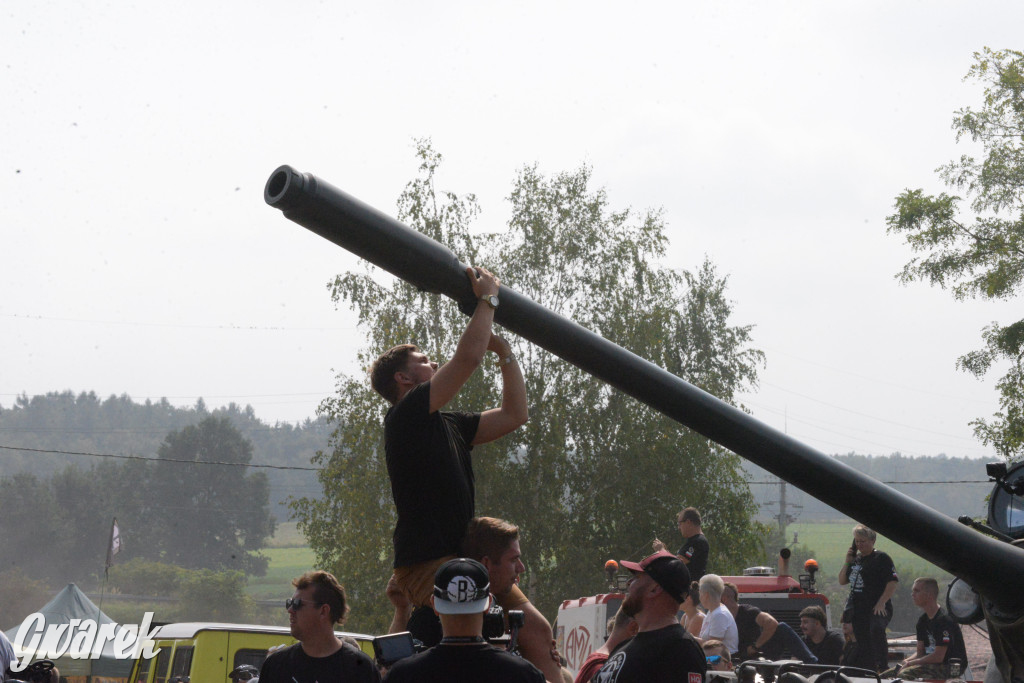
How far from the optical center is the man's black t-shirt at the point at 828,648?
36.2 ft

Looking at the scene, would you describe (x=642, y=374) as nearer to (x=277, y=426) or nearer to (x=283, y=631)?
(x=283, y=631)

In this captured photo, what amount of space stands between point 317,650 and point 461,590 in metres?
2.38

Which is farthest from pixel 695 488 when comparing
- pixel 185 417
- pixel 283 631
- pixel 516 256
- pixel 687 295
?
pixel 185 417

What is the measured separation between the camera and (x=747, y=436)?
432cm

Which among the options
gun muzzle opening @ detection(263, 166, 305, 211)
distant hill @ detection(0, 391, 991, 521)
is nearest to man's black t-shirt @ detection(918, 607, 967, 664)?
gun muzzle opening @ detection(263, 166, 305, 211)

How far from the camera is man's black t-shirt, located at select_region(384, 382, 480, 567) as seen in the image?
4270mm

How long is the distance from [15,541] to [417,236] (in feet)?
381

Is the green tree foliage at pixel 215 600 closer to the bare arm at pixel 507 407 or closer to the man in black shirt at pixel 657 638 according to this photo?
the man in black shirt at pixel 657 638

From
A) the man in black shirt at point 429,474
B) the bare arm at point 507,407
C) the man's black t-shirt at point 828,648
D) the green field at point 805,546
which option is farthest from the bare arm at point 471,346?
the green field at point 805,546

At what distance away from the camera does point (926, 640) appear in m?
9.51

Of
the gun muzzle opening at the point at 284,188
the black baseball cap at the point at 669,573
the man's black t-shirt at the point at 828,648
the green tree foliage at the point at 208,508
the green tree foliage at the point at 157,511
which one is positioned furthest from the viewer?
the green tree foliage at the point at 208,508

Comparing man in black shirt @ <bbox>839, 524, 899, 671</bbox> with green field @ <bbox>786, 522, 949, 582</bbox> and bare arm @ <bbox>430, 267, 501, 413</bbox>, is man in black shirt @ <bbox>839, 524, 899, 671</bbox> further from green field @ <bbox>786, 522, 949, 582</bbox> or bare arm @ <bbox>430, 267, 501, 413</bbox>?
green field @ <bbox>786, 522, 949, 582</bbox>

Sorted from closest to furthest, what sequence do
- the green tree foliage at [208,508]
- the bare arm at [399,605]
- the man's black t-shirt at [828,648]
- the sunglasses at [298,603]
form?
the bare arm at [399,605], the sunglasses at [298,603], the man's black t-shirt at [828,648], the green tree foliage at [208,508]

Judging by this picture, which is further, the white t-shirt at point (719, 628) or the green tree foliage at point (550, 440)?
the green tree foliage at point (550, 440)
